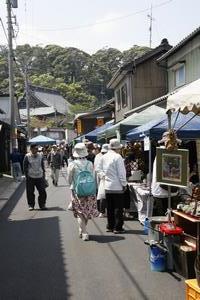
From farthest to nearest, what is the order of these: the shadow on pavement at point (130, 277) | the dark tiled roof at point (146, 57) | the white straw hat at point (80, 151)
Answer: the dark tiled roof at point (146, 57) < the white straw hat at point (80, 151) < the shadow on pavement at point (130, 277)

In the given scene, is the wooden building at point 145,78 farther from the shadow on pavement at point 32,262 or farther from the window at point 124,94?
the shadow on pavement at point 32,262

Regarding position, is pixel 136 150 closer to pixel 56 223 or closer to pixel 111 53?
pixel 56 223

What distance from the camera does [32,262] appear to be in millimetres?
7480

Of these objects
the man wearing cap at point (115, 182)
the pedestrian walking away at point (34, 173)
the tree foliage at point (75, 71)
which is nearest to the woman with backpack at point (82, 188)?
the man wearing cap at point (115, 182)

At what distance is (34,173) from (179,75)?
10994mm

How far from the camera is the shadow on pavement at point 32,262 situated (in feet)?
19.7

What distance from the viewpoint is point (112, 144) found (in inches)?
370

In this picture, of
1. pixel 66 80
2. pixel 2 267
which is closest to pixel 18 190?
pixel 2 267

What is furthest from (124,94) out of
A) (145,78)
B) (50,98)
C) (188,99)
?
(50,98)

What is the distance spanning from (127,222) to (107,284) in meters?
4.71

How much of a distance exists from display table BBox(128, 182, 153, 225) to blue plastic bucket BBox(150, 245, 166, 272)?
279cm

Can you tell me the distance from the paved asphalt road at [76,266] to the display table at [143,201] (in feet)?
1.03

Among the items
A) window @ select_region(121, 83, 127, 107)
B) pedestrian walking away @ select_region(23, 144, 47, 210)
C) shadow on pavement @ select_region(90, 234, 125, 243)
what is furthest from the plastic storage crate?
window @ select_region(121, 83, 127, 107)

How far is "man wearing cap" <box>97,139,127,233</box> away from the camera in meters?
9.34
